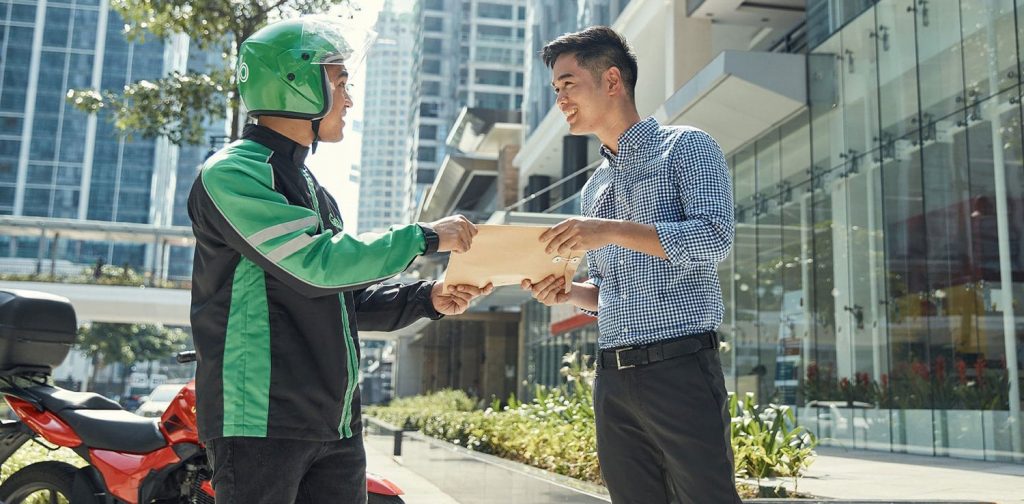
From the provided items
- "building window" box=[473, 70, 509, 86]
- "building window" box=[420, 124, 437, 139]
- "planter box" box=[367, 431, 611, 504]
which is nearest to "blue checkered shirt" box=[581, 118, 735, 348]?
"planter box" box=[367, 431, 611, 504]

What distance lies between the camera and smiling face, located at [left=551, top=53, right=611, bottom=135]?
2.97 m

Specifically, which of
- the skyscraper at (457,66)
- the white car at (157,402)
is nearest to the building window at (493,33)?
the skyscraper at (457,66)

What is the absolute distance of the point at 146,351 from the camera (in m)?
64.0

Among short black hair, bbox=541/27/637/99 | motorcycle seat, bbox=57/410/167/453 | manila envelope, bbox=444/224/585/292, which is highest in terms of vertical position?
short black hair, bbox=541/27/637/99

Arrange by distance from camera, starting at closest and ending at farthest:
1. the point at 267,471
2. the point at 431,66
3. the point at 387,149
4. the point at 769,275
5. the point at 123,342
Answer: the point at 267,471
the point at 769,275
the point at 123,342
the point at 431,66
the point at 387,149

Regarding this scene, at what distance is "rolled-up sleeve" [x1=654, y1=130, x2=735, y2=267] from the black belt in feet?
0.72

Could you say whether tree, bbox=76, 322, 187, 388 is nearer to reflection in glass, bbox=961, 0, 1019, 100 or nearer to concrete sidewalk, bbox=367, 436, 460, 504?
concrete sidewalk, bbox=367, 436, 460, 504

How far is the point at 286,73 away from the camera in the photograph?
2402 mm

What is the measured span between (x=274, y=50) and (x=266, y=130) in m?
0.21

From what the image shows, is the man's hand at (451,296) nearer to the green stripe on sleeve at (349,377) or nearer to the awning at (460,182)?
the green stripe on sleeve at (349,377)

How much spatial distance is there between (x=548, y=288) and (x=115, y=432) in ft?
9.91

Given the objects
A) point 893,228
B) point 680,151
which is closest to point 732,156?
point 893,228

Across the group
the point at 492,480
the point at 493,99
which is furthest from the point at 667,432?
the point at 493,99

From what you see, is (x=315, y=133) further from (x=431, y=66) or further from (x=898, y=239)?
(x=431, y=66)
